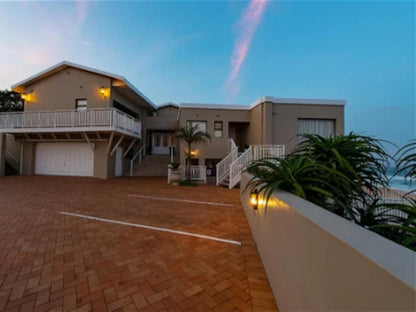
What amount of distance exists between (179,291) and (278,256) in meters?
1.19

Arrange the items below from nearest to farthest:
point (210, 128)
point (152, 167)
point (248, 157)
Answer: point (248, 157) → point (210, 128) → point (152, 167)

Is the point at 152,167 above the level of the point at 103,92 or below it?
below

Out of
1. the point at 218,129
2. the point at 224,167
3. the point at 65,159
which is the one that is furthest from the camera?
the point at 65,159

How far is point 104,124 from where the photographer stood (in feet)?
34.6

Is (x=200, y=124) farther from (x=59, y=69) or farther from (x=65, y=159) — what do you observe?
(x=59, y=69)

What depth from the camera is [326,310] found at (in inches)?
37.4

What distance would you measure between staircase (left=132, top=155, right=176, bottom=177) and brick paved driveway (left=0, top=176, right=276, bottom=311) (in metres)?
9.13

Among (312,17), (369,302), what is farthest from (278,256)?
(312,17)

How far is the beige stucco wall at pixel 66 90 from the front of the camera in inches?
466

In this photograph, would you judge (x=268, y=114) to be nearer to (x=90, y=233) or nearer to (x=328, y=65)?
(x=90, y=233)

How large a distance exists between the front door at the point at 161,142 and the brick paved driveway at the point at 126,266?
13.6 meters

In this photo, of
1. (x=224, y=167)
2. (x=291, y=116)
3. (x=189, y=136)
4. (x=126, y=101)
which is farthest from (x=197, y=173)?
(x=126, y=101)

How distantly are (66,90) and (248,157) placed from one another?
13.0 m

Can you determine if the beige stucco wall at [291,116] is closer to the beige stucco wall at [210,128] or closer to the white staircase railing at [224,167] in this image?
the beige stucco wall at [210,128]
